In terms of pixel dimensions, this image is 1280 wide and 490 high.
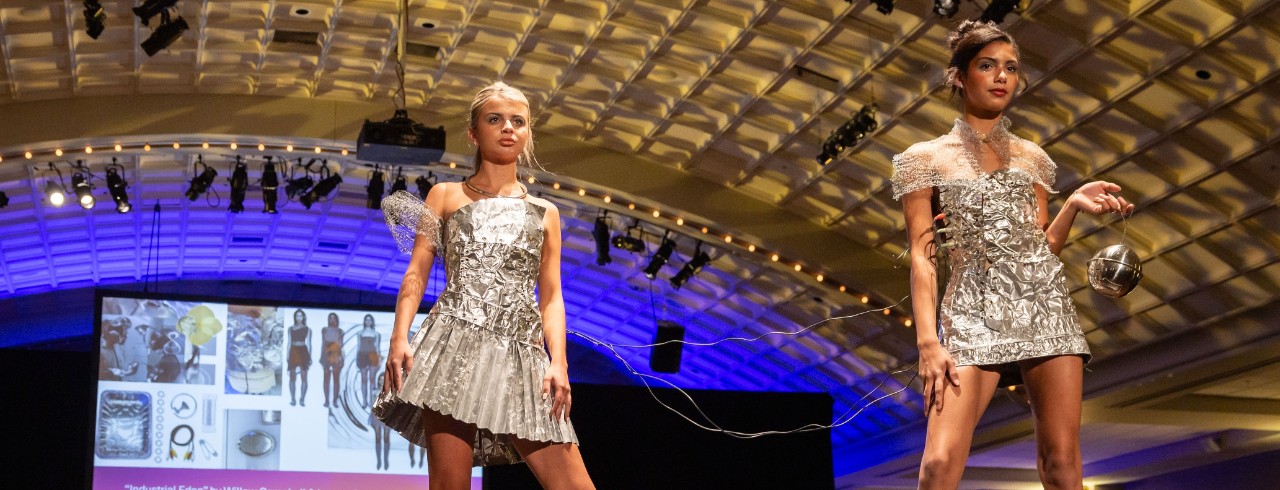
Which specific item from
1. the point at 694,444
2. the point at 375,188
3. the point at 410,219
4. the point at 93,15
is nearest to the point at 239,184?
the point at 375,188

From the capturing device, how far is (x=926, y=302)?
4.30 m

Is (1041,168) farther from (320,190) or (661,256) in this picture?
(661,256)

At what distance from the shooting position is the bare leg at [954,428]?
418cm

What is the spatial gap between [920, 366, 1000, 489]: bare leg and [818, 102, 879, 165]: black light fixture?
442 inches

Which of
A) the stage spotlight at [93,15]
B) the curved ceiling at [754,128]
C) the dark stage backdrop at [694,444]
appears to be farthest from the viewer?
the dark stage backdrop at [694,444]

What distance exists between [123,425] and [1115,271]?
1526 cm

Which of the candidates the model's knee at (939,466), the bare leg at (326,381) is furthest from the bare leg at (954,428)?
the bare leg at (326,381)

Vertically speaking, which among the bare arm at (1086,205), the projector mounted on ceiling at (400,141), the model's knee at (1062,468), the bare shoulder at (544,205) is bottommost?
the model's knee at (1062,468)

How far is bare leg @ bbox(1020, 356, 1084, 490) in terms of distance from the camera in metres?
4.20

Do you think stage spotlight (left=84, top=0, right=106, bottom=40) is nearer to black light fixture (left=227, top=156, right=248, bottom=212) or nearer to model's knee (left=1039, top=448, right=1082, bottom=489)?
black light fixture (left=227, top=156, right=248, bottom=212)

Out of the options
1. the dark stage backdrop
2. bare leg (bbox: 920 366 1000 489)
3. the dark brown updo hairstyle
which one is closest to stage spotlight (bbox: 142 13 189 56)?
the dark stage backdrop

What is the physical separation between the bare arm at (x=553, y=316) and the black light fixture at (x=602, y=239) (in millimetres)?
14159

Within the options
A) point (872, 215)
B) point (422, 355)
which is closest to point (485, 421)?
point (422, 355)

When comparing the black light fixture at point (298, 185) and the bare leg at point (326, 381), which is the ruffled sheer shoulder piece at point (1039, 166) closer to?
the black light fixture at point (298, 185)
